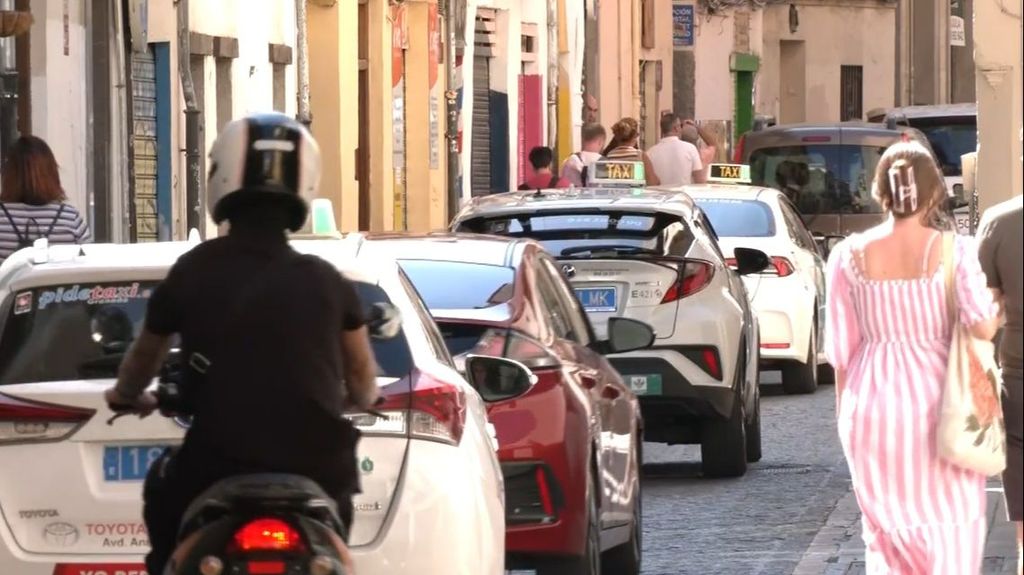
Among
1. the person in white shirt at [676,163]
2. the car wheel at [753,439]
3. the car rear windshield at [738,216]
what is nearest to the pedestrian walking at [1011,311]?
the car wheel at [753,439]

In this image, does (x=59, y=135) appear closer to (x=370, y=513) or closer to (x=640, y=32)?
(x=370, y=513)

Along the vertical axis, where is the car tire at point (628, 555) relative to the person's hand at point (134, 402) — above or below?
below

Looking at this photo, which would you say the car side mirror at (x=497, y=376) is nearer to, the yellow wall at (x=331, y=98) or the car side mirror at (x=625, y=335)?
the car side mirror at (x=625, y=335)

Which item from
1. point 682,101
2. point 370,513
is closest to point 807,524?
point 370,513

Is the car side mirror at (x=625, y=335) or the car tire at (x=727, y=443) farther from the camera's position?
the car tire at (x=727, y=443)

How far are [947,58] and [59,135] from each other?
4111 cm

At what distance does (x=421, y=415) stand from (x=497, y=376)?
1.68 metres

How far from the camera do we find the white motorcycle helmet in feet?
19.9

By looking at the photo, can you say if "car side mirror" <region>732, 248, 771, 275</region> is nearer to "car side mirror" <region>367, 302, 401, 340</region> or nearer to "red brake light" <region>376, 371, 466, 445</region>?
"red brake light" <region>376, 371, 466, 445</region>

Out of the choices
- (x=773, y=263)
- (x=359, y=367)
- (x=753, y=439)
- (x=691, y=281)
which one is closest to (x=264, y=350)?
(x=359, y=367)

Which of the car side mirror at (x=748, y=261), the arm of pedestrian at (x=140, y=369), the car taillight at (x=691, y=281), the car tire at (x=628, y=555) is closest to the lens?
the arm of pedestrian at (x=140, y=369)

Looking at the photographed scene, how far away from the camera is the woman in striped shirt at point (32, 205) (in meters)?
12.5

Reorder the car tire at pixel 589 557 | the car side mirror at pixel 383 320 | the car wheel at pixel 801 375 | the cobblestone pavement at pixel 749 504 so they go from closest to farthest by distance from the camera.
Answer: the car side mirror at pixel 383 320 → the car tire at pixel 589 557 → the cobblestone pavement at pixel 749 504 → the car wheel at pixel 801 375

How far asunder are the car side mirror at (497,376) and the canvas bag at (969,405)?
5.24 feet
